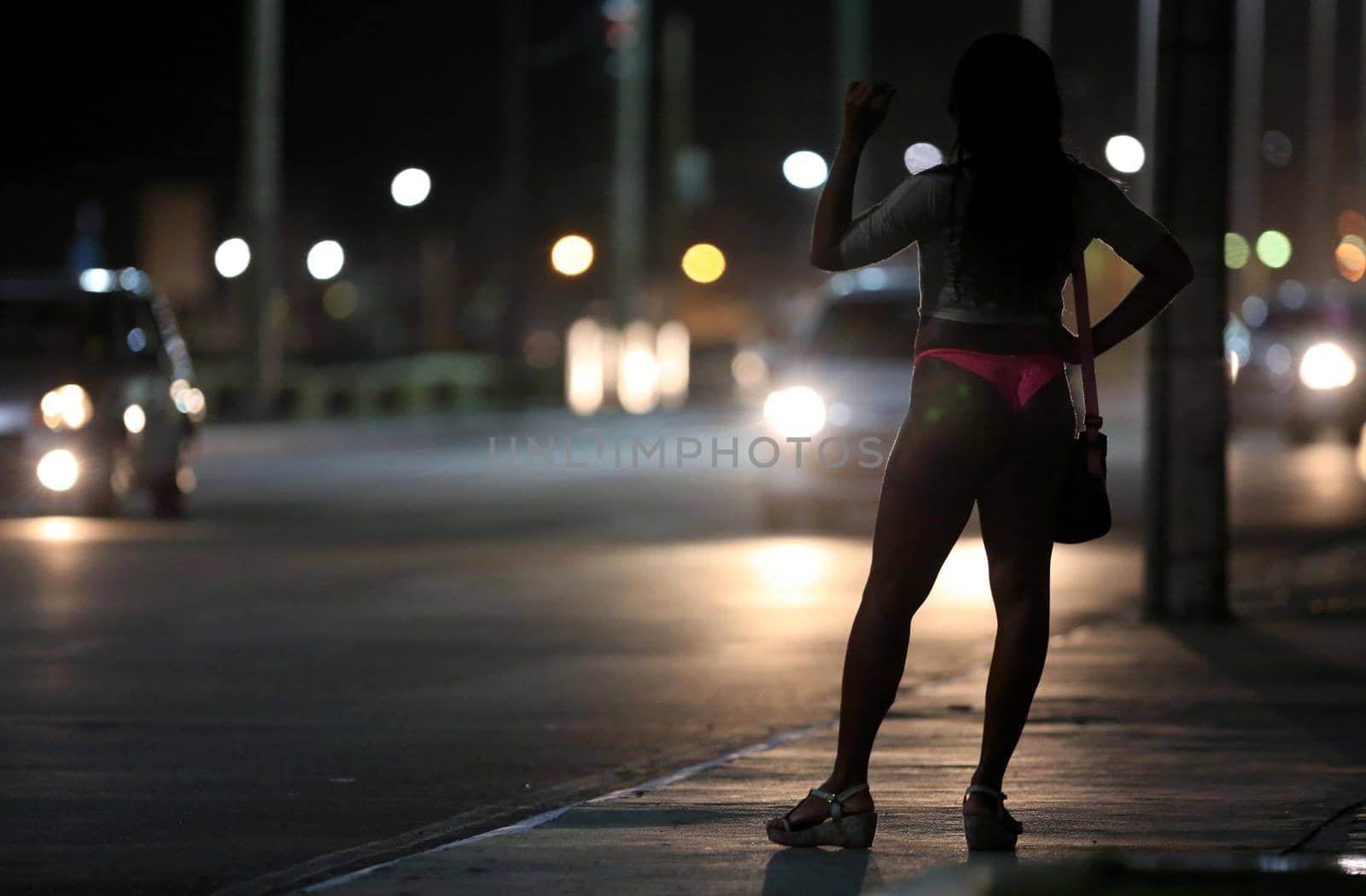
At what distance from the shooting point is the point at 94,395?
19.0 metres

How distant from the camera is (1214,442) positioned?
1183 centimetres

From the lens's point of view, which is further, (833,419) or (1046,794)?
(833,419)

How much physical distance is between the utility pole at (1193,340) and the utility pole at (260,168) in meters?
21.9

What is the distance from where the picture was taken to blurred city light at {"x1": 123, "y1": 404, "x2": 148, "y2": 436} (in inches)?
754

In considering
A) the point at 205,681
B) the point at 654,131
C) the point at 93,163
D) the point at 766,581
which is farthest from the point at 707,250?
the point at 205,681

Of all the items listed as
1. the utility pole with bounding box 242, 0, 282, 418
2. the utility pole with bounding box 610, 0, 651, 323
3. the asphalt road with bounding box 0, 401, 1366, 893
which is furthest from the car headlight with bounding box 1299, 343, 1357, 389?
the utility pole with bounding box 610, 0, 651, 323

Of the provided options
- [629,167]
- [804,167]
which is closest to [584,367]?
[629,167]

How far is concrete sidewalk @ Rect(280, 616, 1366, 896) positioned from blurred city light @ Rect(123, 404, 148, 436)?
10.2 m

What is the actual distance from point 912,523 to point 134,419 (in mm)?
14050

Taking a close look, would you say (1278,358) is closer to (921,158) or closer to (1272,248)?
(921,158)

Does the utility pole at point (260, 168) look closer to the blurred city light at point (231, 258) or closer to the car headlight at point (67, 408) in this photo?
the blurred city light at point (231, 258)

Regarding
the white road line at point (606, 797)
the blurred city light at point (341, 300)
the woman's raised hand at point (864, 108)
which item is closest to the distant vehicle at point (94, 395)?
the white road line at point (606, 797)

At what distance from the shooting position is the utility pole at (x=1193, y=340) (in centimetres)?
1178

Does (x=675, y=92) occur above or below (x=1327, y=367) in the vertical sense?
above
